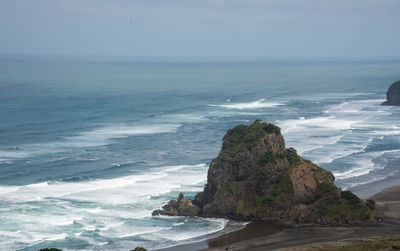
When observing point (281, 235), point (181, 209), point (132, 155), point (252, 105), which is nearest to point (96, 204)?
point (181, 209)

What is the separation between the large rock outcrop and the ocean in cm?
228

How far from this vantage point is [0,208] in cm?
6981

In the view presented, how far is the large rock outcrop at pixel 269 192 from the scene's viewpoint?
211ft

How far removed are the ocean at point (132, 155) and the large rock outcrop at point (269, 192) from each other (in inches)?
89.6

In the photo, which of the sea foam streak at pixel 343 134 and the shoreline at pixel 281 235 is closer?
the shoreline at pixel 281 235

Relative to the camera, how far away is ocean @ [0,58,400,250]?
63750mm

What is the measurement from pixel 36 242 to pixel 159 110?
10160 cm

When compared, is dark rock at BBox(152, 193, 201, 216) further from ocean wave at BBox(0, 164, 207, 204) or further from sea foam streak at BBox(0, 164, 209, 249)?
ocean wave at BBox(0, 164, 207, 204)

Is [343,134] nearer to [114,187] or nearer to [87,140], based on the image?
[87,140]

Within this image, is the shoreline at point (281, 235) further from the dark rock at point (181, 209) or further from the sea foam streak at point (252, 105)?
the sea foam streak at point (252, 105)

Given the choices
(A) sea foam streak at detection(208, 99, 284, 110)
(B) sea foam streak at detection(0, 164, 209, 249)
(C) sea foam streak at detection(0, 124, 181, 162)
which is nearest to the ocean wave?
(B) sea foam streak at detection(0, 164, 209, 249)

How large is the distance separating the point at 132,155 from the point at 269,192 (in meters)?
38.1

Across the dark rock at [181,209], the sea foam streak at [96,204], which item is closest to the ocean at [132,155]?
the sea foam streak at [96,204]

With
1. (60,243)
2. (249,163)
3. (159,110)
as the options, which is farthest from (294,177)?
(159,110)
